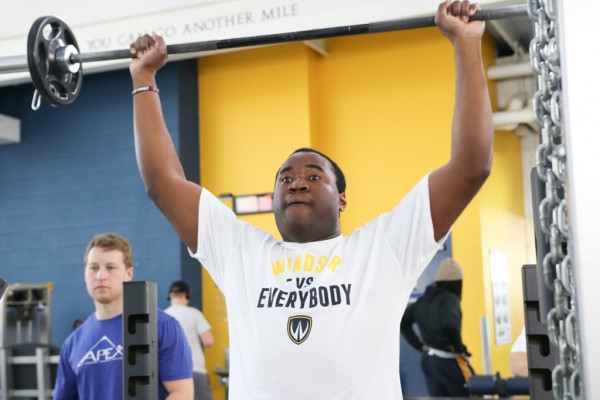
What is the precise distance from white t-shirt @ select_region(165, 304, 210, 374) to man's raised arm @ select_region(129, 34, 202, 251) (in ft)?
14.4

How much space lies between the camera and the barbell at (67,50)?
5.87 ft

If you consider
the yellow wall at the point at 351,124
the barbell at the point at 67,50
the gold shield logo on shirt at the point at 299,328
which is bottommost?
the gold shield logo on shirt at the point at 299,328

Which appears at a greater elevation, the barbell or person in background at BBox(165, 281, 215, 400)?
the barbell

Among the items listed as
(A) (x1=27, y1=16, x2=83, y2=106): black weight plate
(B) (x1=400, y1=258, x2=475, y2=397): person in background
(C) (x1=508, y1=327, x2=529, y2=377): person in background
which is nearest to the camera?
(A) (x1=27, y1=16, x2=83, y2=106): black weight plate

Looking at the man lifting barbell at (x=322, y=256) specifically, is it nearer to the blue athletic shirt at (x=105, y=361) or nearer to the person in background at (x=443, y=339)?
the blue athletic shirt at (x=105, y=361)

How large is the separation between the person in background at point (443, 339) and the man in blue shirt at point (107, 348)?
265 centimetres

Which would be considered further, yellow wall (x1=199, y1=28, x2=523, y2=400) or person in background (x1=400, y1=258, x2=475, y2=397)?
yellow wall (x1=199, y1=28, x2=523, y2=400)

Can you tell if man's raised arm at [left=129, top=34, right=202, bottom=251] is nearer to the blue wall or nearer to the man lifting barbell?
the man lifting barbell

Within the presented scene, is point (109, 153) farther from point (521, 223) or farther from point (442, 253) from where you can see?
point (521, 223)

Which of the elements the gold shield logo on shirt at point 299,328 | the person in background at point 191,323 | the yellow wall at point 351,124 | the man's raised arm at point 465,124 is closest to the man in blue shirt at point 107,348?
the gold shield logo on shirt at point 299,328

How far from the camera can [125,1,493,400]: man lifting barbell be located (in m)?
1.56

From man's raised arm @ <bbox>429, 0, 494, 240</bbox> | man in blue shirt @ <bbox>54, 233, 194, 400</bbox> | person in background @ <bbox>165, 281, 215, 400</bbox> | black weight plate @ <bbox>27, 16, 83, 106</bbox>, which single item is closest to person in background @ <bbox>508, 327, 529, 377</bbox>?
man in blue shirt @ <bbox>54, 233, 194, 400</bbox>

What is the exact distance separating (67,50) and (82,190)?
19.5ft

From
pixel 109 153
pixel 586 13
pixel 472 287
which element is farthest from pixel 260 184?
pixel 586 13
